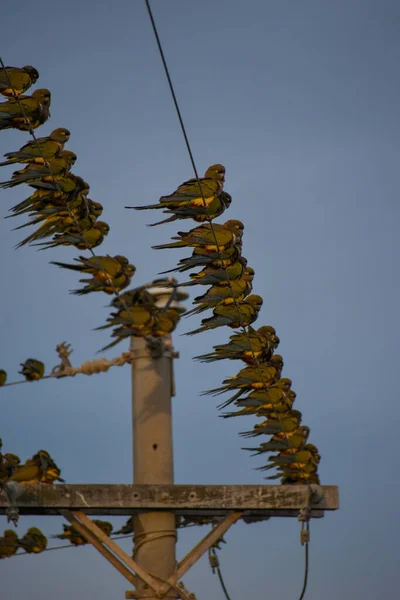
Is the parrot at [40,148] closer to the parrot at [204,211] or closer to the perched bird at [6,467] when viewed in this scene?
the parrot at [204,211]

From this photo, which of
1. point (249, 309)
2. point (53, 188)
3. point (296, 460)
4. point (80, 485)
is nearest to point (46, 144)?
point (53, 188)

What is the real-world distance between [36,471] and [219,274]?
10.5 feet

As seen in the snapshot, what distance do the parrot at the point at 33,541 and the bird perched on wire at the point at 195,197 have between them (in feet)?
17.2

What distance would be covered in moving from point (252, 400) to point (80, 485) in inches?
85.3

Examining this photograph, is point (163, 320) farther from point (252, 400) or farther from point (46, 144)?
point (46, 144)

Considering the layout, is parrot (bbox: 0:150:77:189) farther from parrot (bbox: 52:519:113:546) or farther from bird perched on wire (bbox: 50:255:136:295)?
parrot (bbox: 52:519:113:546)

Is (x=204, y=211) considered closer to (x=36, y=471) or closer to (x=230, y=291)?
(x=230, y=291)

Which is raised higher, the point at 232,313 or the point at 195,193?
the point at 195,193

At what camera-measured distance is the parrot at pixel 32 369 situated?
1478cm

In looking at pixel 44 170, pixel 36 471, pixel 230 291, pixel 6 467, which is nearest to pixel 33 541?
pixel 36 471

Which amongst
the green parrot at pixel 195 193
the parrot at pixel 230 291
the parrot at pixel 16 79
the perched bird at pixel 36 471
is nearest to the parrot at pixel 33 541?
the perched bird at pixel 36 471

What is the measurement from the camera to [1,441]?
11.6 meters

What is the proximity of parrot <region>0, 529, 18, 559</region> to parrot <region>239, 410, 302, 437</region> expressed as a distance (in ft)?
10.1

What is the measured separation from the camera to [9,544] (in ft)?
47.0
